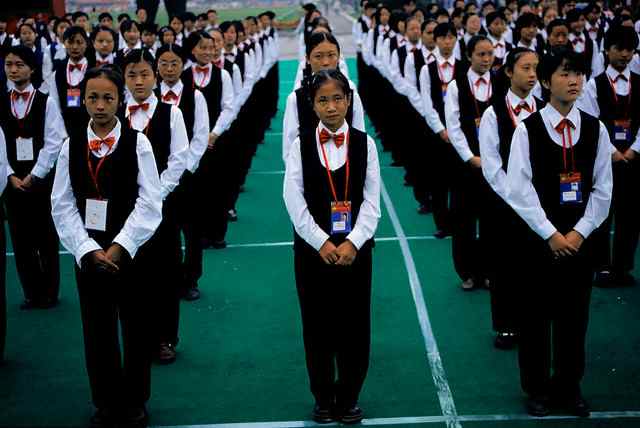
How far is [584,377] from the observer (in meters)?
4.91

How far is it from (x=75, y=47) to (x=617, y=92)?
4.89 metres

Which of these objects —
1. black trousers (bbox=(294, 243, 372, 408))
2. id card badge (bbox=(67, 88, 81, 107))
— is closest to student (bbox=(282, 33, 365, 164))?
black trousers (bbox=(294, 243, 372, 408))

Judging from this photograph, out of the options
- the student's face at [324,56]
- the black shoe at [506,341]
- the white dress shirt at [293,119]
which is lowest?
the black shoe at [506,341]

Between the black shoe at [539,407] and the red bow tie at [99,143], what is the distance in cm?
251

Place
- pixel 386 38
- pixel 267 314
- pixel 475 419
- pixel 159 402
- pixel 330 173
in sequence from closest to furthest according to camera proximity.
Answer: pixel 330 173, pixel 475 419, pixel 159 402, pixel 267 314, pixel 386 38

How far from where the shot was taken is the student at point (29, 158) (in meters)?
5.96

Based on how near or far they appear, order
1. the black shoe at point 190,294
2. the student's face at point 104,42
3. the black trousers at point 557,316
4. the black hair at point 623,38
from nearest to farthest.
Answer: the black trousers at point 557,316
the black hair at point 623,38
the black shoe at point 190,294
the student's face at point 104,42

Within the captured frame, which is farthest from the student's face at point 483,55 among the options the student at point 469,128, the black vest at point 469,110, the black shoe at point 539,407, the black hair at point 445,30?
the black shoe at point 539,407

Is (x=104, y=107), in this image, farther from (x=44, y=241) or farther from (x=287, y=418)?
(x=44, y=241)

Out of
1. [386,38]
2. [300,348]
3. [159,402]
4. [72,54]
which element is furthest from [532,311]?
[386,38]

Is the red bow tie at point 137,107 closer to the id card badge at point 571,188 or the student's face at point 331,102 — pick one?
the student's face at point 331,102

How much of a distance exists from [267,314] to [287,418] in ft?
5.38

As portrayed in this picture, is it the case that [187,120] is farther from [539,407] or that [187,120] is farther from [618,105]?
[539,407]

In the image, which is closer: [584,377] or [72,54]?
[584,377]
